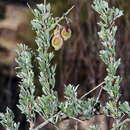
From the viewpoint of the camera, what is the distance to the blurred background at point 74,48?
344 cm

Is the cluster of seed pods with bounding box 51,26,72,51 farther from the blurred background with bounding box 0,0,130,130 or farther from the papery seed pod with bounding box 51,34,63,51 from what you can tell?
the blurred background with bounding box 0,0,130,130

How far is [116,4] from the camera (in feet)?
8.45

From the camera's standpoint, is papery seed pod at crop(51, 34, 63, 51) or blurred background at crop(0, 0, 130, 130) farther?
blurred background at crop(0, 0, 130, 130)

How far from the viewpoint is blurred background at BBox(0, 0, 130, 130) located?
136 inches

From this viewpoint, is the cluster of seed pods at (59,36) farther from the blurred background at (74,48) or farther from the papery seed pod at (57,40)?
the blurred background at (74,48)

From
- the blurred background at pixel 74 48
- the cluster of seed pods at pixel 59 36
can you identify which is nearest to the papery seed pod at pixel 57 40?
the cluster of seed pods at pixel 59 36

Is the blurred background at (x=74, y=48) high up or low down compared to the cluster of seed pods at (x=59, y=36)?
up

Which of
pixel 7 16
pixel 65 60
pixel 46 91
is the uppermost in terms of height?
pixel 7 16

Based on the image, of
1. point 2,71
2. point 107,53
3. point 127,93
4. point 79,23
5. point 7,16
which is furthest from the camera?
point 7,16

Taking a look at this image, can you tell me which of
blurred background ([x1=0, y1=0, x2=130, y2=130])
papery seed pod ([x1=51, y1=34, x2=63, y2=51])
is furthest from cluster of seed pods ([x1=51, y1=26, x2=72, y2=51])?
blurred background ([x1=0, y1=0, x2=130, y2=130])

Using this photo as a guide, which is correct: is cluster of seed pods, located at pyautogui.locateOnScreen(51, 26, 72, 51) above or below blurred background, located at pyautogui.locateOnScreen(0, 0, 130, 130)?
below

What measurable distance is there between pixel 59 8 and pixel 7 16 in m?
2.83

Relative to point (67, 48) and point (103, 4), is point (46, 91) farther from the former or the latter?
point (67, 48)

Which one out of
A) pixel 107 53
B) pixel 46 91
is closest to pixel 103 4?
pixel 107 53
